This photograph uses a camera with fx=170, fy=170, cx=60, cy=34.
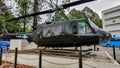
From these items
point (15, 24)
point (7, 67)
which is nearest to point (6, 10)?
point (15, 24)

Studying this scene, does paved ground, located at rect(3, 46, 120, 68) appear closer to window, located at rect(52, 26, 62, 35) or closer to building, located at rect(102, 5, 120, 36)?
window, located at rect(52, 26, 62, 35)

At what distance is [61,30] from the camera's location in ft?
31.6

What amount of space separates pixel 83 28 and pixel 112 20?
151 ft

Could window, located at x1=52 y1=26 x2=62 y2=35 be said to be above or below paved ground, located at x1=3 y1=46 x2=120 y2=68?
above

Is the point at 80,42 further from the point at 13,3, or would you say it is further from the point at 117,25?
the point at 117,25

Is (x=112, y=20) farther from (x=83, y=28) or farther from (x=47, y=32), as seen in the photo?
(x=83, y=28)

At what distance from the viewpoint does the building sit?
49763 mm

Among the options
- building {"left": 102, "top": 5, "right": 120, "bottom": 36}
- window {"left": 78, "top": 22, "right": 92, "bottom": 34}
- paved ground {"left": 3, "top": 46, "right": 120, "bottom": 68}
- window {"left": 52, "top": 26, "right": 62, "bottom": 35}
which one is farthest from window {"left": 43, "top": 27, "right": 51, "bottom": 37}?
building {"left": 102, "top": 5, "right": 120, "bottom": 36}

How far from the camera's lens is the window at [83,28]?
8.88 metres

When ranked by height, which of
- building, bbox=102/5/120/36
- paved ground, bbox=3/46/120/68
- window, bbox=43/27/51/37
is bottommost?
paved ground, bbox=3/46/120/68

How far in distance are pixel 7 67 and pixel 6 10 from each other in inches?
888

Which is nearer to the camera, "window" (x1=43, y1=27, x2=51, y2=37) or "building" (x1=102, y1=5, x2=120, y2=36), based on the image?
"window" (x1=43, y1=27, x2=51, y2=37)

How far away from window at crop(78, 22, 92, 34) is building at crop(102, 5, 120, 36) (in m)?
43.0

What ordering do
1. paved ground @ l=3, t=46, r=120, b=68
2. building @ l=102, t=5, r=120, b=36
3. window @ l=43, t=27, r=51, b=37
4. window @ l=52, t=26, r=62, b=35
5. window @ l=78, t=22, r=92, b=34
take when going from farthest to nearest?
building @ l=102, t=5, r=120, b=36, window @ l=43, t=27, r=51, b=37, window @ l=52, t=26, r=62, b=35, window @ l=78, t=22, r=92, b=34, paved ground @ l=3, t=46, r=120, b=68
